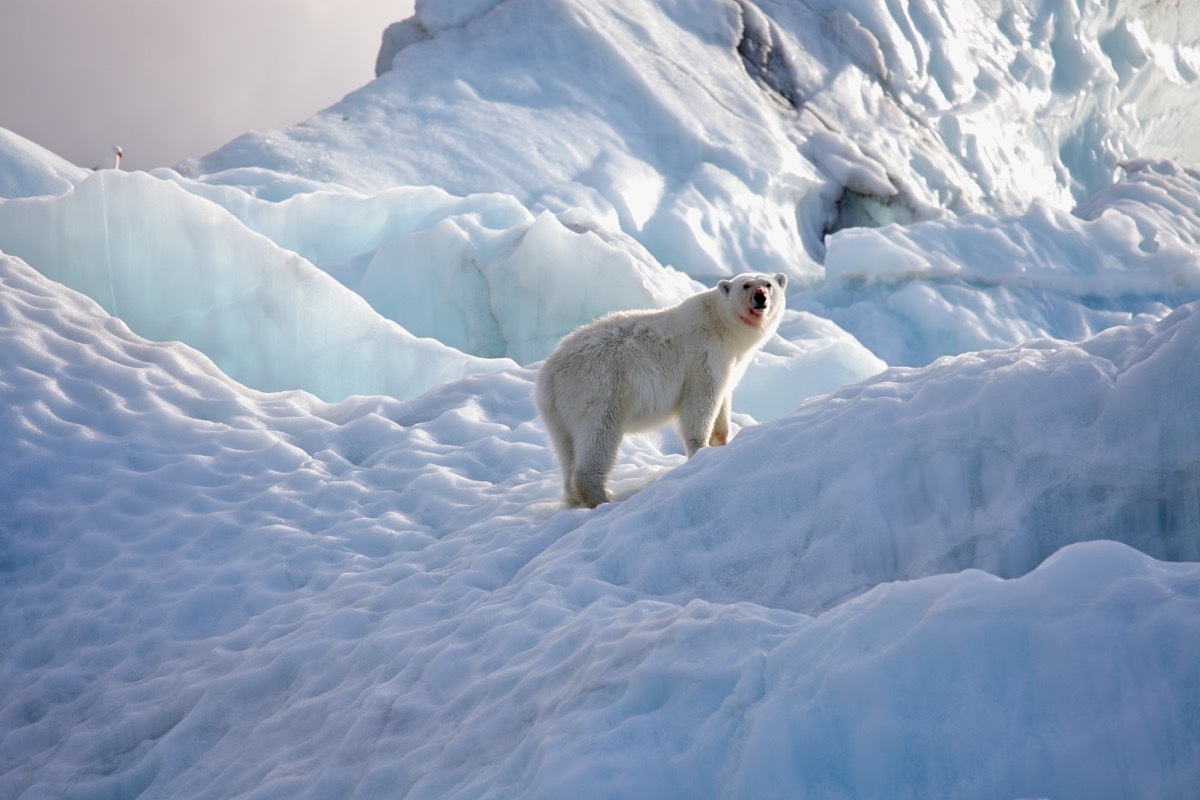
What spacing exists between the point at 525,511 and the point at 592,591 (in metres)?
1.28

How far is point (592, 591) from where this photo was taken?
149 inches

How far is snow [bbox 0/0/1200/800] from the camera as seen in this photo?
2359 millimetres

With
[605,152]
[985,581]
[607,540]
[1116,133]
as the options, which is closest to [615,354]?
[607,540]

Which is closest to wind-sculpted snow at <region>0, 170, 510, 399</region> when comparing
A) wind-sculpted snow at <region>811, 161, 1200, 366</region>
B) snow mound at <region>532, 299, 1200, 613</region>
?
snow mound at <region>532, 299, 1200, 613</region>

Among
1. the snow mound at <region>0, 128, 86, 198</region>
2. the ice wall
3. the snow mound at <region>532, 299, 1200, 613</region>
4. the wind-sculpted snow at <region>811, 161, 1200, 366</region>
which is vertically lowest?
the wind-sculpted snow at <region>811, 161, 1200, 366</region>

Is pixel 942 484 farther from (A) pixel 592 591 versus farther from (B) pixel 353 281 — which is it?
(B) pixel 353 281

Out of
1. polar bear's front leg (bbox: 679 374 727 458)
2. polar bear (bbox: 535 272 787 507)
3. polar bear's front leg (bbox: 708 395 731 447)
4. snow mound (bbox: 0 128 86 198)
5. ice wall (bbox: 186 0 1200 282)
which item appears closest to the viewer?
polar bear (bbox: 535 272 787 507)

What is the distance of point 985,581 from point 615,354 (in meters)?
2.72

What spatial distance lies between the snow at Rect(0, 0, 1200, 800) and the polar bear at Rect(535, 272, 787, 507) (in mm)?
275

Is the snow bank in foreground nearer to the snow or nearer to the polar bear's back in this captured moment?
the snow

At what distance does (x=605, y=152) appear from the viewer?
13352mm

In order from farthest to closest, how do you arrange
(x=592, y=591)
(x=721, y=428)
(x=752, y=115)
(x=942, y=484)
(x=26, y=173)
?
1. (x=752, y=115)
2. (x=26, y=173)
3. (x=721, y=428)
4. (x=592, y=591)
5. (x=942, y=484)

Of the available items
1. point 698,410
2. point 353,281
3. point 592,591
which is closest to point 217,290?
point 353,281

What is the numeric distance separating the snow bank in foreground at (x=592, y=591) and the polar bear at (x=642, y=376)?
0.96 feet
